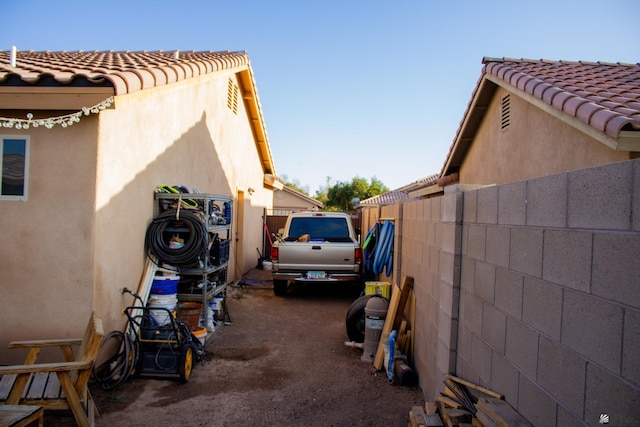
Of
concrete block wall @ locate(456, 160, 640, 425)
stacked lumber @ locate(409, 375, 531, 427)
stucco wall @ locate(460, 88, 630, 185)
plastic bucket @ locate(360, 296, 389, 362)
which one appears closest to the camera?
concrete block wall @ locate(456, 160, 640, 425)

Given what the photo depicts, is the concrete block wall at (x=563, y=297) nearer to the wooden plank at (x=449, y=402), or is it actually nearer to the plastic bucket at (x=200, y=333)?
the wooden plank at (x=449, y=402)

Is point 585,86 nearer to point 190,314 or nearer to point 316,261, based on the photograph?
point 316,261

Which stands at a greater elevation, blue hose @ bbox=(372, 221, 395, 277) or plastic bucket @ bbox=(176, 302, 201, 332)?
blue hose @ bbox=(372, 221, 395, 277)

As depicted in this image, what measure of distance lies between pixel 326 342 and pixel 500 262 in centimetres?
441

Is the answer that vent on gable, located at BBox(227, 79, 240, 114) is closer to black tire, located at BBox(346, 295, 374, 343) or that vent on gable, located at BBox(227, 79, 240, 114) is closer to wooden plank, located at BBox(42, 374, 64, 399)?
black tire, located at BBox(346, 295, 374, 343)

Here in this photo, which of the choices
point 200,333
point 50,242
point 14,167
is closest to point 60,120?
point 14,167

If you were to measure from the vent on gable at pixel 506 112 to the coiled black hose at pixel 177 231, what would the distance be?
19.0 ft

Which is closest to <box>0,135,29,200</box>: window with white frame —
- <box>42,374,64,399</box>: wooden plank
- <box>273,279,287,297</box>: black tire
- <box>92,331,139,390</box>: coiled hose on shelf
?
<box>92,331,139,390</box>: coiled hose on shelf

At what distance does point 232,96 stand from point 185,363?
7857mm

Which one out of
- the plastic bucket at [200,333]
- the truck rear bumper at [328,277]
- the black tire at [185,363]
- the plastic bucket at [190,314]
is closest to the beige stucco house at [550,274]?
the black tire at [185,363]

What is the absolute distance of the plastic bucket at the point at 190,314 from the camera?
20.9ft

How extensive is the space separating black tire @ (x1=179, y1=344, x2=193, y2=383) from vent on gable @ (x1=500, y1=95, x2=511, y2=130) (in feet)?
21.9

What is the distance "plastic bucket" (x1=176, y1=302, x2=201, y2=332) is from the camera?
6363mm

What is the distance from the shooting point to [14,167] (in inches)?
198
